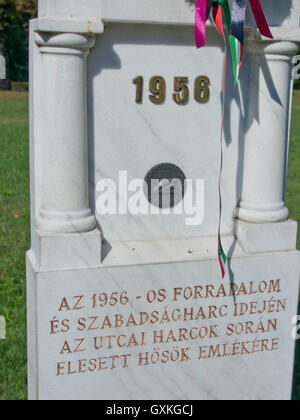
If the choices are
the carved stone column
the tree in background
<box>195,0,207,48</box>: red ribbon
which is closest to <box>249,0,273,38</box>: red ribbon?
the carved stone column

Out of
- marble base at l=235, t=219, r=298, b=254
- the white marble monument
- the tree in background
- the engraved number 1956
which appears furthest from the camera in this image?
the tree in background

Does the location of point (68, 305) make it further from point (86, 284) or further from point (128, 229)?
point (128, 229)

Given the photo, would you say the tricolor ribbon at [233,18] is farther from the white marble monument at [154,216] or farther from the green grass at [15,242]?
the green grass at [15,242]

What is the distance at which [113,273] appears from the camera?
115 inches

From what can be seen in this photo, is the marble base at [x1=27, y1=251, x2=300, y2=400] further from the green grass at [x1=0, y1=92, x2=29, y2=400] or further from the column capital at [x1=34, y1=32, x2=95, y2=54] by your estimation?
the column capital at [x1=34, y1=32, x2=95, y2=54]

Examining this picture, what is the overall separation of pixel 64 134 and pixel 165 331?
1.13 meters

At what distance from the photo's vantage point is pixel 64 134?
2779 millimetres

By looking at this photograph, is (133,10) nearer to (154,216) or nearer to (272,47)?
(272,47)

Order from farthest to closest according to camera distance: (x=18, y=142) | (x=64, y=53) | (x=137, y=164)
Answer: (x=18, y=142), (x=137, y=164), (x=64, y=53)

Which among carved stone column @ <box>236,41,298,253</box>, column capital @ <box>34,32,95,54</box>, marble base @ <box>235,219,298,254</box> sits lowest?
marble base @ <box>235,219,298,254</box>

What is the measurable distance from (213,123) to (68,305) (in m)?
1.20

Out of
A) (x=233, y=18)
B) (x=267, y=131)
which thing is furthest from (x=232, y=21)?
(x=267, y=131)

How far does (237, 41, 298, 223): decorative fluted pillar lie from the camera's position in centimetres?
307
